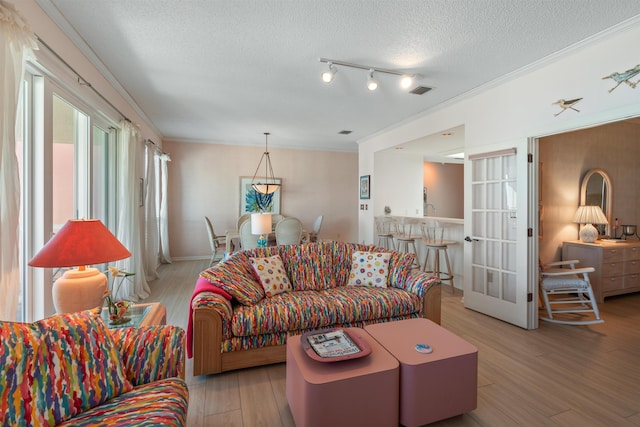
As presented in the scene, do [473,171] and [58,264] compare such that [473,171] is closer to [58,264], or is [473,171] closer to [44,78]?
[58,264]

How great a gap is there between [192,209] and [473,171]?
5593mm

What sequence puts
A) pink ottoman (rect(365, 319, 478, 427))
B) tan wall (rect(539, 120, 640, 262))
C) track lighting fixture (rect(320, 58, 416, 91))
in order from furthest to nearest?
1. tan wall (rect(539, 120, 640, 262))
2. track lighting fixture (rect(320, 58, 416, 91))
3. pink ottoman (rect(365, 319, 478, 427))

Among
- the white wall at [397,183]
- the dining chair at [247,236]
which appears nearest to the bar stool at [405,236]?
the white wall at [397,183]

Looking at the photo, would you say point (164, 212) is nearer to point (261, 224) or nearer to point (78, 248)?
point (261, 224)

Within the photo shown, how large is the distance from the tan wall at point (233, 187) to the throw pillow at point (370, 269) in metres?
4.28

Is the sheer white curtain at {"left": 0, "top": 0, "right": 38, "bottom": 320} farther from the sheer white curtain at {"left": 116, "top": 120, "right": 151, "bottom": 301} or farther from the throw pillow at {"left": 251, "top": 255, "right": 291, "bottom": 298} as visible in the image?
the sheer white curtain at {"left": 116, "top": 120, "right": 151, "bottom": 301}

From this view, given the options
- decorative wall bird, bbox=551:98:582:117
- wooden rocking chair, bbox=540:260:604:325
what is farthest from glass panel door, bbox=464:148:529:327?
decorative wall bird, bbox=551:98:582:117

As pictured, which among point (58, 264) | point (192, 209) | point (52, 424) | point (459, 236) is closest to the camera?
point (52, 424)

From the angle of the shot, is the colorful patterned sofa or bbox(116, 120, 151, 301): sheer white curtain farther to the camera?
bbox(116, 120, 151, 301): sheer white curtain

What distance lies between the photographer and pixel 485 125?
350cm

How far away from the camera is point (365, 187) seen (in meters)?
6.28

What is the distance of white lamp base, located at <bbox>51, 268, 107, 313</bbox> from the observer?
1.71 meters

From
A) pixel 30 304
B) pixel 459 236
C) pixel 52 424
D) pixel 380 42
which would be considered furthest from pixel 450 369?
pixel 459 236

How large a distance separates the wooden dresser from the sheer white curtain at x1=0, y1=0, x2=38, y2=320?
5739 millimetres
